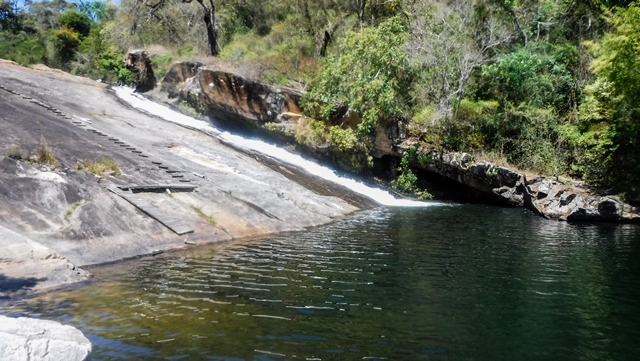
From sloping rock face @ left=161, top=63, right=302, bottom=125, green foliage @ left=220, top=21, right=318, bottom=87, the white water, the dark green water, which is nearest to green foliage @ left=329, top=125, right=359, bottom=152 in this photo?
the white water

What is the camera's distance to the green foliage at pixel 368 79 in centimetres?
2752

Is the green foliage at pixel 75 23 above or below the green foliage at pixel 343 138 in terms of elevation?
above

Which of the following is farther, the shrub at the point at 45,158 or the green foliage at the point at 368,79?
the green foliage at the point at 368,79

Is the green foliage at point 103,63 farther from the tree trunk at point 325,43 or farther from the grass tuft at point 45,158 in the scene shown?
the grass tuft at point 45,158

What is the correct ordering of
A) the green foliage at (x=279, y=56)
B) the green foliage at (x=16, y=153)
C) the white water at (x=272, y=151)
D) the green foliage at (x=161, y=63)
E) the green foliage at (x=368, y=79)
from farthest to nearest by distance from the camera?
the green foliage at (x=161, y=63), the green foliage at (x=279, y=56), the green foliage at (x=368, y=79), the white water at (x=272, y=151), the green foliage at (x=16, y=153)

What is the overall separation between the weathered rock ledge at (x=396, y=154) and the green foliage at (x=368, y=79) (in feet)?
3.90

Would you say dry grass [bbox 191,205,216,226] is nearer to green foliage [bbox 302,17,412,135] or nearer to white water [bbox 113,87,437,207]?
white water [bbox 113,87,437,207]

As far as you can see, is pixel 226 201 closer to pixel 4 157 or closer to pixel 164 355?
pixel 4 157

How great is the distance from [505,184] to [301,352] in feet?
71.7

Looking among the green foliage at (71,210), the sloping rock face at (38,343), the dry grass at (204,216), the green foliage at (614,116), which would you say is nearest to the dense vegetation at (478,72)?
the green foliage at (614,116)

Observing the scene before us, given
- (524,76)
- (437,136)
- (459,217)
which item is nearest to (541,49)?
(524,76)

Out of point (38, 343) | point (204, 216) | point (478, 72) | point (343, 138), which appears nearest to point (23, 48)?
point (343, 138)

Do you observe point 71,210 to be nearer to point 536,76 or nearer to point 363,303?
point 363,303

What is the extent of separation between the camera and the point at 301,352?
652cm
